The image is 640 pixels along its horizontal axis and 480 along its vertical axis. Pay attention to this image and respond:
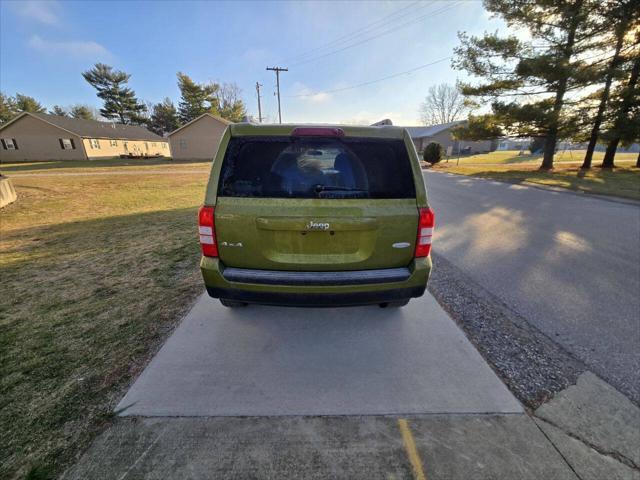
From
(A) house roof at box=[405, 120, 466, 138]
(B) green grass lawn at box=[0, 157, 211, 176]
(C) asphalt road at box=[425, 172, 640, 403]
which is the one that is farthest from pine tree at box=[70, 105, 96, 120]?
(C) asphalt road at box=[425, 172, 640, 403]

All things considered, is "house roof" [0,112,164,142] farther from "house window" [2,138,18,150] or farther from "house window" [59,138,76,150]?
"house window" [2,138,18,150]

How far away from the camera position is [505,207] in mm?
8891

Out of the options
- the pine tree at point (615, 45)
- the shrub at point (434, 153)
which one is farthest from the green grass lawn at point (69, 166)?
the pine tree at point (615, 45)

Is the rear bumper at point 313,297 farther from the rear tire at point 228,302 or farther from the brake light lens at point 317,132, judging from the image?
the brake light lens at point 317,132

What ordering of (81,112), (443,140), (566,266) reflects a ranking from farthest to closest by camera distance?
(81,112), (443,140), (566,266)

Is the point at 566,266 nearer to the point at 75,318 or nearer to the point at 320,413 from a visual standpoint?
the point at 320,413

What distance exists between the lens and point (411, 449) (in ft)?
5.83

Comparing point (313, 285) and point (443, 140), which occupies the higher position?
Result: point (443, 140)

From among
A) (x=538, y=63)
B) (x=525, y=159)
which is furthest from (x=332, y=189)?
(x=525, y=159)

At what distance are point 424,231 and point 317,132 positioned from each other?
1210mm

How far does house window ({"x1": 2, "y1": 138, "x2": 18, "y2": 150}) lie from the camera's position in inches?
1293

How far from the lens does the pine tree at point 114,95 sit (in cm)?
5156

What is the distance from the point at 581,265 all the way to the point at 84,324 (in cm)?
695

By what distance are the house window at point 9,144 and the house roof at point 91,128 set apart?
1456 millimetres
